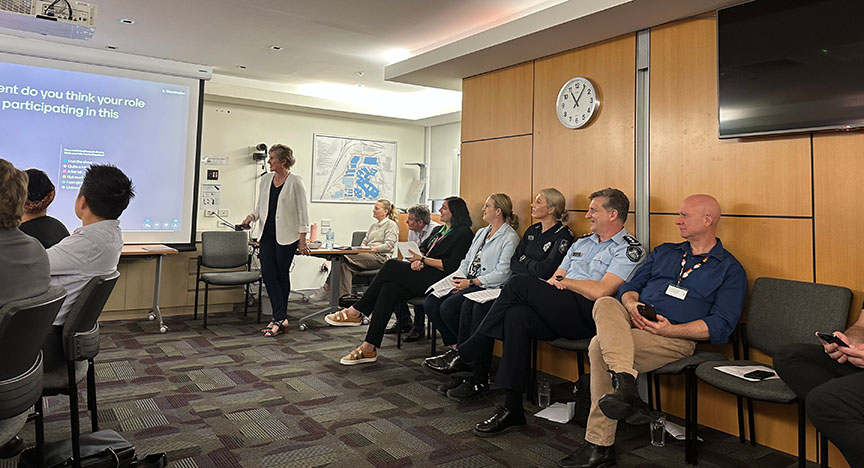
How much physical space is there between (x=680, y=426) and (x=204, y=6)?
4473 mm

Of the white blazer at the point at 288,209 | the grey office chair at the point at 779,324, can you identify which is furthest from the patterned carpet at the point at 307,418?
the white blazer at the point at 288,209

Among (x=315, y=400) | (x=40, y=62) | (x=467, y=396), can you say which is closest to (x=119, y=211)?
(x=315, y=400)

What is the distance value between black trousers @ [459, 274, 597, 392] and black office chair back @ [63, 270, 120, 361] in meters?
1.94

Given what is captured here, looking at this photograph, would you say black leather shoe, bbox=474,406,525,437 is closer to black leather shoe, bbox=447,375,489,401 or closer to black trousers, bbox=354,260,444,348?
black leather shoe, bbox=447,375,489,401

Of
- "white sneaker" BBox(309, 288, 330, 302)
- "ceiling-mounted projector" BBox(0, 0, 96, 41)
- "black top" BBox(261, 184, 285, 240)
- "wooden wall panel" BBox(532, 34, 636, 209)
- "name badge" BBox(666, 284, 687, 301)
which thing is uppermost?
"ceiling-mounted projector" BBox(0, 0, 96, 41)

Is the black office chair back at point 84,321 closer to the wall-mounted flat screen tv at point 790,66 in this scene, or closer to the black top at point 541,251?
the black top at point 541,251

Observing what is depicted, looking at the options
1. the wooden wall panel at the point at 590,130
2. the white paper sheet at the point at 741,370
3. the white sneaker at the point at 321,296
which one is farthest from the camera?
the white sneaker at the point at 321,296

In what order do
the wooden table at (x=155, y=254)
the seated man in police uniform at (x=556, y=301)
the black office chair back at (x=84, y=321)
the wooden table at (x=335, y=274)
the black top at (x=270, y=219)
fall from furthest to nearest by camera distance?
the wooden table at (x=335, y=274), the black top at (x=270, y=219), the wooden table at (x=155, y=254), the seated man in police uniform at (x=556, y=301), the black office chair back at (x=84, y=321)

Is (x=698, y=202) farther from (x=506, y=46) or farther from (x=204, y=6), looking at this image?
(x=204, y=6)

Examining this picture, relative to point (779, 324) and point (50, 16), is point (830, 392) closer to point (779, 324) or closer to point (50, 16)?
point (779, 324)

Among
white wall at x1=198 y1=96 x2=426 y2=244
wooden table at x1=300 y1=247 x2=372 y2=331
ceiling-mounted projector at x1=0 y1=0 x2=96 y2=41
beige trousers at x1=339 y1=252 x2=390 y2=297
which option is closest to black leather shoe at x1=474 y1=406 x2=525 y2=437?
wooden table at x1=300 y1=247 x2=372 y2=331

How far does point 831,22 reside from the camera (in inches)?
110

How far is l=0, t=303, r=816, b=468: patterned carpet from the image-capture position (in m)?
2.72

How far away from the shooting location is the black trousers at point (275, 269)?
5.36 metres
